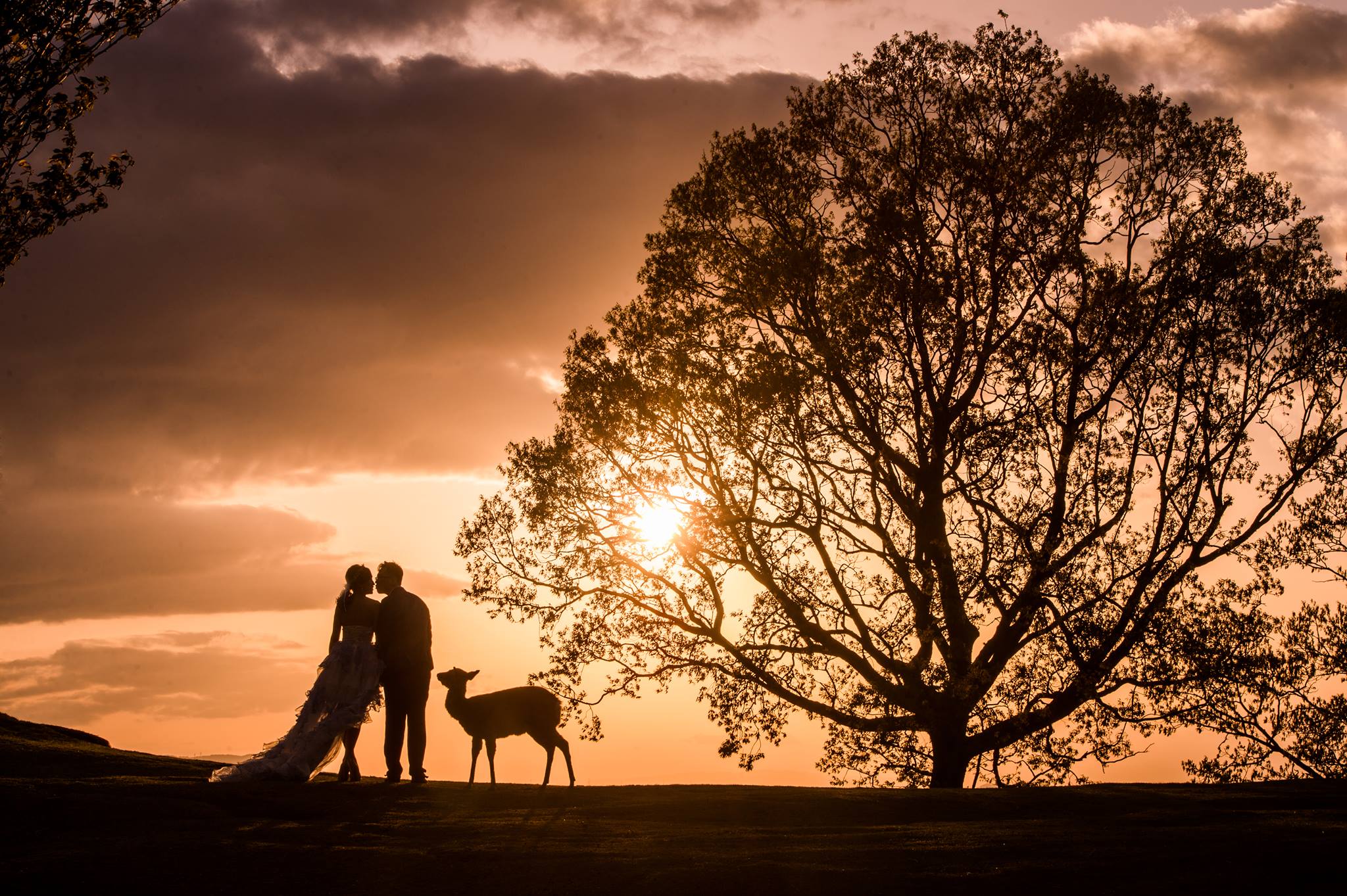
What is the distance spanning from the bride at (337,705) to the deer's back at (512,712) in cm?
175

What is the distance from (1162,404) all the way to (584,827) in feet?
58.2

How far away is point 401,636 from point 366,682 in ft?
3.09

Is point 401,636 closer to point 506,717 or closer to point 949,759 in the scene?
point 506,717

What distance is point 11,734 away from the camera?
25312mm

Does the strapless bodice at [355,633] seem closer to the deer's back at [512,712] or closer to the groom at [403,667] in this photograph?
the groom at [403,667]

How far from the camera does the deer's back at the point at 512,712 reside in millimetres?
19016

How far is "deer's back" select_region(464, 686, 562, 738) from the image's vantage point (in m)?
19.0

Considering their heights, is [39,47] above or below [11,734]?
above

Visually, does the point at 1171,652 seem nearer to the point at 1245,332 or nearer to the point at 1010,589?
the point at 1010,589

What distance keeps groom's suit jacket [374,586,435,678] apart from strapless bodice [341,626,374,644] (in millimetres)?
181

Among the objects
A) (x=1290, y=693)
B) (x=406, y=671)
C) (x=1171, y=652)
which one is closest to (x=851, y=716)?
(x=1171, y=652)

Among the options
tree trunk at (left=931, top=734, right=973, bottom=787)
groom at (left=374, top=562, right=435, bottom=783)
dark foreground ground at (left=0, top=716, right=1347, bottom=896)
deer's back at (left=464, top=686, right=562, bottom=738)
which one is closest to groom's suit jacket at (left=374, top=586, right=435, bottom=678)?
groom at (left=374, top=562, right=435, bottom=783)

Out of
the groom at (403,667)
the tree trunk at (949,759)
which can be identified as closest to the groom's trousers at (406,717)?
the groom at (403,667)

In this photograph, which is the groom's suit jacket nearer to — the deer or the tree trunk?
the deer
